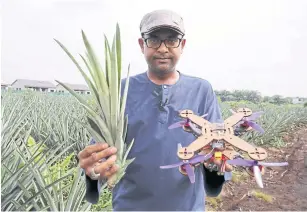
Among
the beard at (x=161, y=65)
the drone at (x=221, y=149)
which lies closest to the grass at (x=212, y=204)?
the beard at (x=161, y=65)

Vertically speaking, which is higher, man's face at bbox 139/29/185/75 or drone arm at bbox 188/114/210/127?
man's face at bbox 139/29/185/75

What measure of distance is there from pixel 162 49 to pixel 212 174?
0.36 meters

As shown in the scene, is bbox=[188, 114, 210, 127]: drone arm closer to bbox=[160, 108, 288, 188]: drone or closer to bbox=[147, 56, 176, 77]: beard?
bbox=[160, 108, 288, 188]: drone

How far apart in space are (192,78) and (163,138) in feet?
0.72

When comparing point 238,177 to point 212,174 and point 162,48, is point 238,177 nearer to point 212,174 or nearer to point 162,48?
point 212,174

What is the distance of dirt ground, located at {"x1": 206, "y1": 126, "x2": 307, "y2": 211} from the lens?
3045 millimetres

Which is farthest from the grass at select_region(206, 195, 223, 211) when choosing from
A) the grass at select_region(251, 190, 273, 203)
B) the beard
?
the beard

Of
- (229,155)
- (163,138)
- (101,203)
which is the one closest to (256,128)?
(229,155)

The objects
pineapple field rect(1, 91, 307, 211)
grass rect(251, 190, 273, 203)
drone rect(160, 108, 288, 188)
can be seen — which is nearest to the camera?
drone rect(160, 108, 288, 188)

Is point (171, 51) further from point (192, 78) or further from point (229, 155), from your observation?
point (229, 155)

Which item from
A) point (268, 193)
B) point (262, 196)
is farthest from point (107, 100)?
point (268, 193)

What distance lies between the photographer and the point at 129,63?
0.77m

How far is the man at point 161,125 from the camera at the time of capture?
2.93 feet

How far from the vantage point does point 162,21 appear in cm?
89
